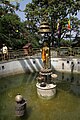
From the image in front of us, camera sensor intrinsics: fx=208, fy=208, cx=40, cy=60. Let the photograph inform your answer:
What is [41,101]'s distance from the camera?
16.3 metres

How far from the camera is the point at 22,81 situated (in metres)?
23.1

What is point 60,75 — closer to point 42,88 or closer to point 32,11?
point 42,88

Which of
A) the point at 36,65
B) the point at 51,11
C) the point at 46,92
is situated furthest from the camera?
the point at 51,11

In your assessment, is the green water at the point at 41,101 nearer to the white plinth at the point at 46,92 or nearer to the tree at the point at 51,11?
the white plinth at the point at 46,92

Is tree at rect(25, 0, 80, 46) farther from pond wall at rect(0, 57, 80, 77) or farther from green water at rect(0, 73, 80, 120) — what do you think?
green water at rect(0, 73, 80, 120)

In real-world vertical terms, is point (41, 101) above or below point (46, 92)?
below

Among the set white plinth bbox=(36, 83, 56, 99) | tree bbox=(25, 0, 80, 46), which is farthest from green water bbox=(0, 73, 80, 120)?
tree bbox=(25, 0, 80, 46)

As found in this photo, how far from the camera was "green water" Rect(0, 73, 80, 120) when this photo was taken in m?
13.5

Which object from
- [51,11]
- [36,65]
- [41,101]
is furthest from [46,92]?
[51,11]

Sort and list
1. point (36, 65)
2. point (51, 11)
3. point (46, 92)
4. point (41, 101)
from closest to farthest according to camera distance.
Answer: point (41, 101) < point (46, 92) < point (36, 65) < point (51, 11)

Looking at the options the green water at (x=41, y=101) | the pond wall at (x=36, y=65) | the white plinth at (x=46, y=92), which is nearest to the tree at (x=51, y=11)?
the pond wall at (x=36, y=65)

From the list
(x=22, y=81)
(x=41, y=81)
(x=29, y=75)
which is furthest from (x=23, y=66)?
(x=41, y=81)

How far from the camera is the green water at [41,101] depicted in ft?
44.3

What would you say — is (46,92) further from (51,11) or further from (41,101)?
(51,11)
